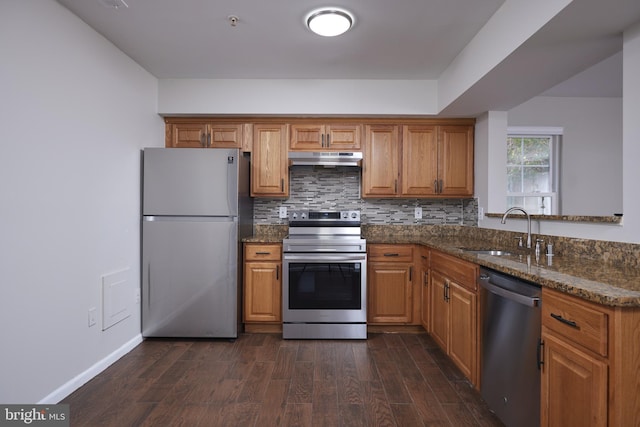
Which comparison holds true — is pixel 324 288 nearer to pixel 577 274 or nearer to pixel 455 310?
pixel 455 310

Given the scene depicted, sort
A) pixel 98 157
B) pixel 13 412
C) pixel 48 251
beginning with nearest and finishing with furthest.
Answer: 1. pixel 13 412
2. pixel 48 251
3. pixel 98 157

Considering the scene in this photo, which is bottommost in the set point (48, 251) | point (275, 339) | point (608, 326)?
point (275, 339)

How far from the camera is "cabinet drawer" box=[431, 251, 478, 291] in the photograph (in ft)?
6.64

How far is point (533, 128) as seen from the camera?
12.2 ft

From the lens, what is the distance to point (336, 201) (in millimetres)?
3545

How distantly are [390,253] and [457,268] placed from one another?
843mm

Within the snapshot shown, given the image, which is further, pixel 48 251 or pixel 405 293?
pixel 405 293

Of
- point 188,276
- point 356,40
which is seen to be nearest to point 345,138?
point 356,40

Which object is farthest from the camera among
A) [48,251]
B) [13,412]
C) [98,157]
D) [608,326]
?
[98,157]

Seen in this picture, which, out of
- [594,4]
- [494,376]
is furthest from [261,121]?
[494,376]

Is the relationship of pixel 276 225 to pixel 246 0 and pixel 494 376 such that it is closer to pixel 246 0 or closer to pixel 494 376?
pixel 246 0

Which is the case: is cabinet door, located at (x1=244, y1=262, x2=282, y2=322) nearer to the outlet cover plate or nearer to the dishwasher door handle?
the outlet cover plate

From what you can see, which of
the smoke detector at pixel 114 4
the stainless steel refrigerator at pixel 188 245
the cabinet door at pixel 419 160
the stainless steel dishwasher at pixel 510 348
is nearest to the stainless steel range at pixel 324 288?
the stainless steel refrigerator at pixel 188 245

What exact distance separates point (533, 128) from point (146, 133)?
412 cm
